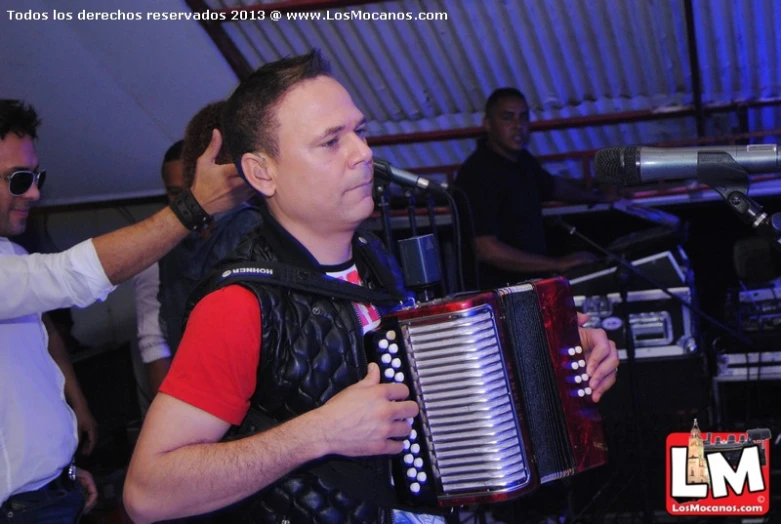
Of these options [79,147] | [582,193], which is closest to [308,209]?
[582,193]

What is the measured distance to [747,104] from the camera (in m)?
6.32

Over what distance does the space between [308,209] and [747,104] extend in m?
4.99

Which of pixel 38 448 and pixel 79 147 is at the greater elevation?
pixel 79 147

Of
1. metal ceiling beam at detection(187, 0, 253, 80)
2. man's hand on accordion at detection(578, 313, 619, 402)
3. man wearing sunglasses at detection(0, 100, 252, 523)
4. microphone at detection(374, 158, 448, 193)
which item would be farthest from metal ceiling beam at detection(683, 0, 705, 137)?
man wearing sunglasses at detection(0, 100, 252, 523)

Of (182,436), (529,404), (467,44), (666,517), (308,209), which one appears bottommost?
(666,517)

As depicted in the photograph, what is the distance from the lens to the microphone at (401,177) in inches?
126

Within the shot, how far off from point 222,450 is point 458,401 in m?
0.51

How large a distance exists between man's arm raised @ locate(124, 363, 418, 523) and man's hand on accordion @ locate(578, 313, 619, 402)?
630mm

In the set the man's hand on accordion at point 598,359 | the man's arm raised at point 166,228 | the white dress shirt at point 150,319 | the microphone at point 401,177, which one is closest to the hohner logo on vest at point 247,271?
the man's arm raised at point 166,228

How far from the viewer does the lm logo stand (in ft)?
13.7

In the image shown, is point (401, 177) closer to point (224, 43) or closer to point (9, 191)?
point (9, 191)

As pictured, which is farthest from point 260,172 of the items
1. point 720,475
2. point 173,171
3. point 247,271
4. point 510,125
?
point 510,125

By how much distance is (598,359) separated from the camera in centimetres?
234

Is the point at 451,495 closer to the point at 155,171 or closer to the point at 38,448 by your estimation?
the point at 38,448
